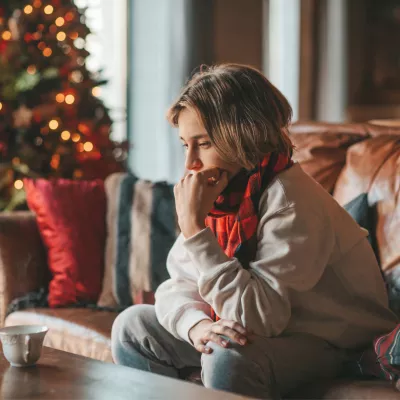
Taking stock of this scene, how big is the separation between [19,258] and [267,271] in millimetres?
1115

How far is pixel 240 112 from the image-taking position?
152 cm

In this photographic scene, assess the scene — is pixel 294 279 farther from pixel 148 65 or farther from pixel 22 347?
pixel 148 65

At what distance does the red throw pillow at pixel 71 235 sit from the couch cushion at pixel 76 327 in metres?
0.09

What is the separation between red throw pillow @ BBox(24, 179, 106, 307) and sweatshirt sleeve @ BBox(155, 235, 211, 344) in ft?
2.17

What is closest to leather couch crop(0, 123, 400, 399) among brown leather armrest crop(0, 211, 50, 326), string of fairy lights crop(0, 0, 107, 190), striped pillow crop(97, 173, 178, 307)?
brown leather armrest crop(0, 211, 50, 326)

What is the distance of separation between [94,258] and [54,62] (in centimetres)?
111

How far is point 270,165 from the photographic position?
5.00ft

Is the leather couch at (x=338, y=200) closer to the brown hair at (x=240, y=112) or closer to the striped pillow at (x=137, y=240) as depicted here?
the striped pillow at (x=137, y=240)

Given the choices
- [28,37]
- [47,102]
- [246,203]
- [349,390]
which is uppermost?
[28,37]

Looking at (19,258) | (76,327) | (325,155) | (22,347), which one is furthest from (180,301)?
(19,258)

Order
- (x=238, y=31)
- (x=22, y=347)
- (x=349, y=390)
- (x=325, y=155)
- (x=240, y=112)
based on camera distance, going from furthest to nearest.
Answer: (x=238, y=31), (x=325, y=155), (x=240, y=112), (x=349, y=390), (x=22, y=347)

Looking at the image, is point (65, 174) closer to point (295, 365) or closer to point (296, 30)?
point (295, 365)

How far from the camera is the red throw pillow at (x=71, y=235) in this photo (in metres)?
2.31

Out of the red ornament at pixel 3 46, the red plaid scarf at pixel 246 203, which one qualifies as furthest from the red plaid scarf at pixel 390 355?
the red ornament at pixel 3 46
